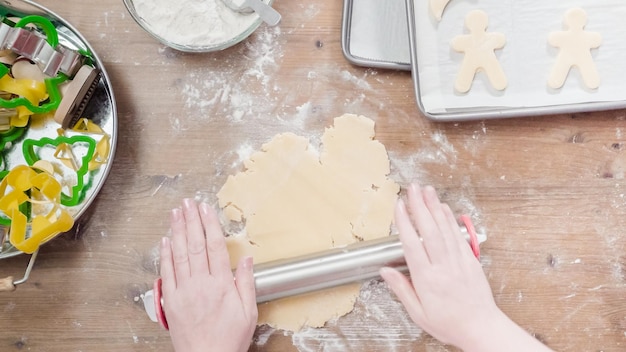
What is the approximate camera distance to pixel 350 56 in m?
0.92

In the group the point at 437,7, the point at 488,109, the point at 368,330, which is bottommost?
the point at 368,330

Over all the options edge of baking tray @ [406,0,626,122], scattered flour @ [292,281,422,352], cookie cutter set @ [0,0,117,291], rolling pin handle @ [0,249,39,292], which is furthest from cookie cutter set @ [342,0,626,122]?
rolling pin handle @ [0,249,39,292]

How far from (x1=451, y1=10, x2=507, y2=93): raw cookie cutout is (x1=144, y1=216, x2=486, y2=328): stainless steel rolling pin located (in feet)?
0.74

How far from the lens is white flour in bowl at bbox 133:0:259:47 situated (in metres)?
0.89

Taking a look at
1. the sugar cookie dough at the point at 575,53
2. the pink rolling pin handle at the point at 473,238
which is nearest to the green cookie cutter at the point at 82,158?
the pink rolling pin handle at the point at 473,238

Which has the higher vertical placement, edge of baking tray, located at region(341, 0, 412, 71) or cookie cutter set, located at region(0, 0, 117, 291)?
edge of baking tray, located at region(341, 0, 412, 71)

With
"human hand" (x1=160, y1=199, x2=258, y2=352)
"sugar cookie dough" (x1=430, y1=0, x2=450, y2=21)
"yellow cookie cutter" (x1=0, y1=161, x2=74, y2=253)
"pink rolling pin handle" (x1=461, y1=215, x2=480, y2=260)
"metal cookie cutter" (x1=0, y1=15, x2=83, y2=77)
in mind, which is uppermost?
"sugar cookie dough" (x1=430, y1=0, x2=450, y2=21)

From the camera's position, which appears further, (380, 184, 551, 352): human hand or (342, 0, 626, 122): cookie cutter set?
(342, 0, 626, 122): cookie cutter set

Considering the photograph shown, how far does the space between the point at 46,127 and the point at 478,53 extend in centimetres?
68

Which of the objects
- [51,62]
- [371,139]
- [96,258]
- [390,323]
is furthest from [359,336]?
[51,62]

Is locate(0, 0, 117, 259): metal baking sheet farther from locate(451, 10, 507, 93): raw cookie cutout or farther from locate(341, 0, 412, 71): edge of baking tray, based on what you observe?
locate(451, 10, 507, 93): raw cookie cutout

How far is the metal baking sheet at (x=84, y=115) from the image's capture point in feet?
2.81

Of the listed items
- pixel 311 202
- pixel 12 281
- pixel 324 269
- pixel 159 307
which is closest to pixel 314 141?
pixel 311 202

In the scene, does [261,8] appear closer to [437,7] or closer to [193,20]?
[193,20]
